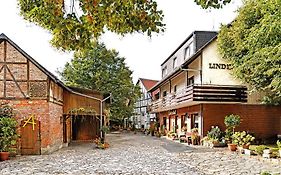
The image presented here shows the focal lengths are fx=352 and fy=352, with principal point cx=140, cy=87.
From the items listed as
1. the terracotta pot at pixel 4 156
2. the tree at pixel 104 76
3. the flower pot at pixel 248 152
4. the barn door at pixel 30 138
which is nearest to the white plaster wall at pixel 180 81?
the flower pot at pixel 248 152

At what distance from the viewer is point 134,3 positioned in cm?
471

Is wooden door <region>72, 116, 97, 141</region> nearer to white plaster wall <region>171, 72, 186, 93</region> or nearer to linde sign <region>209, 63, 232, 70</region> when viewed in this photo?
white plaster wall <region>171, 72, 186, 93</region>

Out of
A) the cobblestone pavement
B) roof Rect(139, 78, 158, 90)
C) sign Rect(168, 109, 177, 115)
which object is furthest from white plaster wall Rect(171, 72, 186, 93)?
roof Rect(139, 78, 158, 90)

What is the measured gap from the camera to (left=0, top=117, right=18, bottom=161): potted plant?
586 inches

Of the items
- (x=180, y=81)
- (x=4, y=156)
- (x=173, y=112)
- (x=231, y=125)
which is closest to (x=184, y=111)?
(x=180, y=81)

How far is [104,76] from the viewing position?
3831 cm

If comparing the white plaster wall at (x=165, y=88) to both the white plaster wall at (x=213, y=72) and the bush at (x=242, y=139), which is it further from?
the bush at (x=242, y=139)

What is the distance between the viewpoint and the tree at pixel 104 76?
38.3 meters

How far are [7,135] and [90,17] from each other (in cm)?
1170

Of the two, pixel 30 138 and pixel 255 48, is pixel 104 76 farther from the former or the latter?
pixel 255 48

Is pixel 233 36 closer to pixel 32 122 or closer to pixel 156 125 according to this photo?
pixel 32 122

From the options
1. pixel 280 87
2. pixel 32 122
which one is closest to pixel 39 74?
pixel 32 122

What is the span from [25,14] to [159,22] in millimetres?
1907

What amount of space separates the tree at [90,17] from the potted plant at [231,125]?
1351cm
